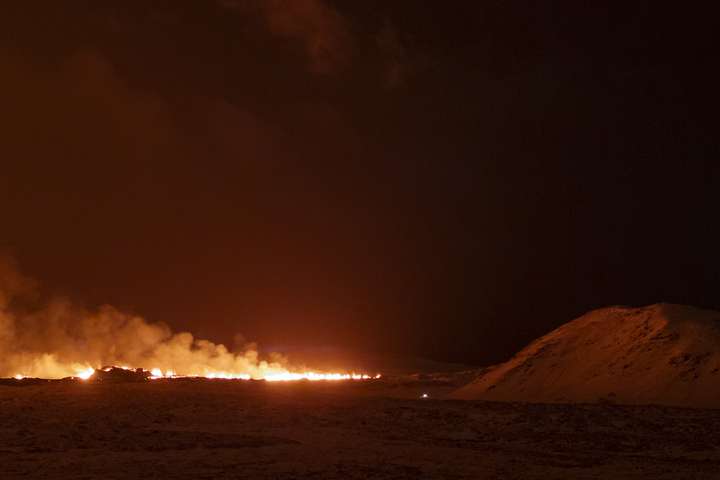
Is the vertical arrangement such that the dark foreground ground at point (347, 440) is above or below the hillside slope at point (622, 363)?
below

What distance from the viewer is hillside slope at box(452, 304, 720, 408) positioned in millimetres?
19203

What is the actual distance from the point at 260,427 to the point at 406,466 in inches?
209

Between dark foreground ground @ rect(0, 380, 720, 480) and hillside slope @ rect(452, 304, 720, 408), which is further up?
hillside slope @ rect(452, 304, 720, 408)

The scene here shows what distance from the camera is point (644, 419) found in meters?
15.4

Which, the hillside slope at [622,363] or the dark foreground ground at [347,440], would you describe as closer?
the dark foreground ground at [347,440]

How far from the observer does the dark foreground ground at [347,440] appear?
9953 millimetres

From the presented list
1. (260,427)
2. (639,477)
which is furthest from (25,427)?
(639,477)

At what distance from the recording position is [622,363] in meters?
21.2

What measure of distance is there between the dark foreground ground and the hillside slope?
100 inches

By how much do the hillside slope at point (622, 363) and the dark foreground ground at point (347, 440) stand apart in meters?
2.54

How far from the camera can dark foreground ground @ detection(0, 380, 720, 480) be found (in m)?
9.95

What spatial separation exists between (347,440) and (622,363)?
37.6 ft

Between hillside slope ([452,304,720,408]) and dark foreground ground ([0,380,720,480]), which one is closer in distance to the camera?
dark foreground ground ([0,380,720,480])

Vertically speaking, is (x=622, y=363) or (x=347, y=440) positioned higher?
(x=622, y=363)
